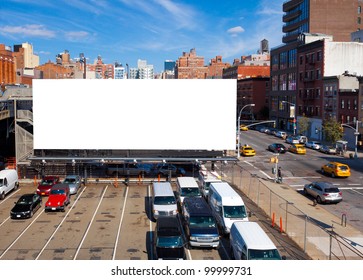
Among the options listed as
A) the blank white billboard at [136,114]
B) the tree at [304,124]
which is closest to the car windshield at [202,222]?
the blank white billboard at [136,114]

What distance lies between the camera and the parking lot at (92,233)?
20.7 m

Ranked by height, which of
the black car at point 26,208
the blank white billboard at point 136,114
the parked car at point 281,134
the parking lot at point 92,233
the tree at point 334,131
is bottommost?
the parking lot at point 92,233

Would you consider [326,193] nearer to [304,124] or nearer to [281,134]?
[304,124]

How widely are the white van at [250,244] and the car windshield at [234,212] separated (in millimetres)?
3431

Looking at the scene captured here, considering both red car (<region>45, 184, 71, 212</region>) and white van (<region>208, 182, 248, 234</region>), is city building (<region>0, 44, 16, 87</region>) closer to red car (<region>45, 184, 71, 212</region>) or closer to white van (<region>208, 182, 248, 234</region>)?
red car (<region>45, 184, 71, 212</region>)

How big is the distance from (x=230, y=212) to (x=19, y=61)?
396 feet

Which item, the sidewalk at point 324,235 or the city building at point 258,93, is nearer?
the sidewalk at point 324,235

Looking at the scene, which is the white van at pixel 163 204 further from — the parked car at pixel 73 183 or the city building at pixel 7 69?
the city building at pixel 7 69

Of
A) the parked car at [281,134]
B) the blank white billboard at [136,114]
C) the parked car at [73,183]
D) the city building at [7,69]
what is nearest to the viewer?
the parked car at [73,183]

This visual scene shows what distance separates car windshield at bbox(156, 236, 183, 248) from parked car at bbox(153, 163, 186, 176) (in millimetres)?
19648

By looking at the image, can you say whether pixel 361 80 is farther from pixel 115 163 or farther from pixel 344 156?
pixel 115 163

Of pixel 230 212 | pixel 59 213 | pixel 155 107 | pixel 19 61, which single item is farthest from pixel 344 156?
pixel 19 61

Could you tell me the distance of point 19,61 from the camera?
128250 millimetres

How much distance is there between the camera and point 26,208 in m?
27.1
